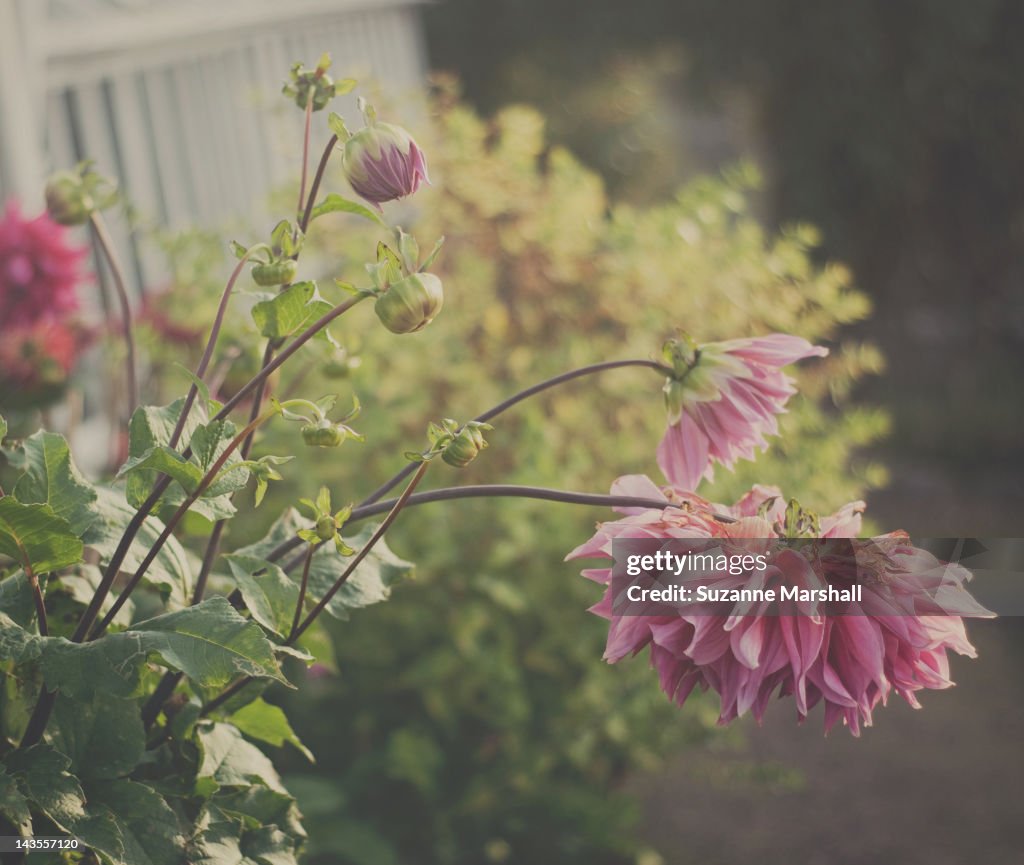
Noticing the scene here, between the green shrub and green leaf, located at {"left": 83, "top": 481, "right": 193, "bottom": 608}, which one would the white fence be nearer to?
the green shrub

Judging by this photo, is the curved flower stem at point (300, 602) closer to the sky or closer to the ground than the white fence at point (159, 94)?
closer to the ground

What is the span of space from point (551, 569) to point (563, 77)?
20.9 ft

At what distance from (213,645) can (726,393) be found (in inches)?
11.5

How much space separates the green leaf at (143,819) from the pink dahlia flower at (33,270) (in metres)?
0.91

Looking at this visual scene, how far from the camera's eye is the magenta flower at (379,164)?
0.54 metres

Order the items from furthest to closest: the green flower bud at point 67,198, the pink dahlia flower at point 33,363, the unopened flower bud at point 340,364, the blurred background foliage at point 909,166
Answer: the blurred background foliage at point 909,166, the pink dahlia flower at point 33,363, the green flower bud at point 67,198, the unopened flower bud at point 340,364

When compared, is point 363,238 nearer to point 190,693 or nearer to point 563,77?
point 190,693

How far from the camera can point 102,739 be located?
0.54 meters

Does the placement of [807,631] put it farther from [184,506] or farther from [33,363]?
[33,363]

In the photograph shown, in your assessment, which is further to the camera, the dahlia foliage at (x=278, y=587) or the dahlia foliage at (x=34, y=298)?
the dahlia foliage at (x=34, y=298)

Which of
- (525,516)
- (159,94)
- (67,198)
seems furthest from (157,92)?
(67,198)

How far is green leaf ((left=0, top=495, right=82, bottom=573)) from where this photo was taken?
1.62 feet

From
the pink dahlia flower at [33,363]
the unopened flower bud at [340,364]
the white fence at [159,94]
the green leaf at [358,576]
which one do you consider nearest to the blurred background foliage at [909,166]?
the white fence at [159,94]

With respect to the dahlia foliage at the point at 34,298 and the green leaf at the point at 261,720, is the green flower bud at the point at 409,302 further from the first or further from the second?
the dahlia foliage at the point at 34,298
